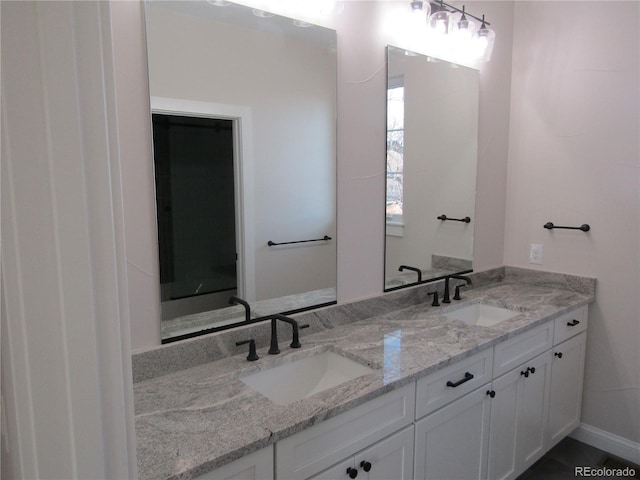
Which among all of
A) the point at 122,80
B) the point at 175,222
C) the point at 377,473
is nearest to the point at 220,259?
the point at 175,222

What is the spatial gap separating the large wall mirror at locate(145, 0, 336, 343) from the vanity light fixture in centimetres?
66

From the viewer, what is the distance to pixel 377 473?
4.84 feet

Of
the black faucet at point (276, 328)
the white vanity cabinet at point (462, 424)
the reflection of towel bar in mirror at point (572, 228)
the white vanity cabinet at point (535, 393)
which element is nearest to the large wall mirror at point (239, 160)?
the black faucet at point (276, 328)

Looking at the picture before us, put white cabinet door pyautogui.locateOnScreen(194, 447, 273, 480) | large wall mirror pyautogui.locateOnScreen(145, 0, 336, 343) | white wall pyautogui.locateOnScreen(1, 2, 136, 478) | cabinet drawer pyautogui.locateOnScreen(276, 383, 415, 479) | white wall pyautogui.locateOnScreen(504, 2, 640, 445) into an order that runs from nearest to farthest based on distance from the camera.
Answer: white wall pyautogui.locateOnScreen(1, 2, 136, 478) → white cabinet door pyautogui.locateOnScreen(194, 447, 273, 480) → cabinet drawer pyautogui.locateOnScreen(276, 383, 415, 479) → large wall mirror pyautogui.locateOnScreen(145, 0, 336, 343) → white wall pyautogui.locateOnScreen(504, 2, 640, 445)

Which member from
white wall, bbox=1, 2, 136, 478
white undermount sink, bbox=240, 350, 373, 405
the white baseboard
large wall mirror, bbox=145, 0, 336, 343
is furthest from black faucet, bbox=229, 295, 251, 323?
the white baseboard

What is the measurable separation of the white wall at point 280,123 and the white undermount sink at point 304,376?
0.33 m

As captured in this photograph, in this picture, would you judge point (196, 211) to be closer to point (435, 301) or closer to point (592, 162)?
point (435, 301)

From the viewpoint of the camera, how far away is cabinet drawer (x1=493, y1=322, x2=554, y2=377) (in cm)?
196

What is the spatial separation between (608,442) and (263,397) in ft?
7.79

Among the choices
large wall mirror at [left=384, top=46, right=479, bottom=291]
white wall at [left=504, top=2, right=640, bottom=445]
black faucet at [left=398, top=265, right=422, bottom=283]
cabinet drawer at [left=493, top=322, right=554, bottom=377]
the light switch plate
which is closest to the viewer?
cabinet drawer at [left=493, top=322, right=554, bottom=377]

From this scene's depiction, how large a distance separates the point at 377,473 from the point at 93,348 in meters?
1.30

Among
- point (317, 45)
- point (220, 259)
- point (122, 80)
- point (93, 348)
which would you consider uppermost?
point (317, 45)

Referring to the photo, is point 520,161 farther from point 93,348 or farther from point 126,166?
point 93,348

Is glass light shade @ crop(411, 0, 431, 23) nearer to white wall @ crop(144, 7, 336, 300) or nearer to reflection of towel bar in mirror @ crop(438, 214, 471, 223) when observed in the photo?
white wall @ crop(144, 7, 336, 300)
